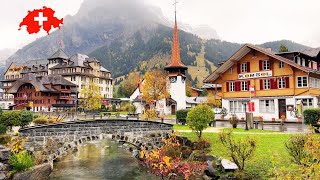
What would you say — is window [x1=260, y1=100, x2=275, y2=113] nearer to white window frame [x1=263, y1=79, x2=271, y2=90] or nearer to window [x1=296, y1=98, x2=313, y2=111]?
white window frame [x1=263, y1=79, x2=271, y2=90]

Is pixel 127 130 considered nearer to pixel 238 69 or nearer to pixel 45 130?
pixel 45 130

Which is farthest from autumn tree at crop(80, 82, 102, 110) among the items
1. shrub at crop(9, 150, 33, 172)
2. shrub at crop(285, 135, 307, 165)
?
shrub at crop(285, 135, 307, 165)

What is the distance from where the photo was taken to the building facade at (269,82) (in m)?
40.5

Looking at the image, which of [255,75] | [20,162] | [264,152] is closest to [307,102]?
[255,75]

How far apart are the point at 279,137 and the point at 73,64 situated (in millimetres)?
83488

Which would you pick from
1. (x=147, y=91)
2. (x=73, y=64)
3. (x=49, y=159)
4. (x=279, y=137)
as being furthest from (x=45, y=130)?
(x=73, y=64)

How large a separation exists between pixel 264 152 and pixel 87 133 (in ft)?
40.8

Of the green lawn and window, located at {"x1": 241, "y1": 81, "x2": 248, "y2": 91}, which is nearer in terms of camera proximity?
the green lawn

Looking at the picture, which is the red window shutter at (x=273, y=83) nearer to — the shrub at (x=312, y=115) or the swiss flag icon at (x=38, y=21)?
the shrub at (x=312, y=115)

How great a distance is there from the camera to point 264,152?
1983cm

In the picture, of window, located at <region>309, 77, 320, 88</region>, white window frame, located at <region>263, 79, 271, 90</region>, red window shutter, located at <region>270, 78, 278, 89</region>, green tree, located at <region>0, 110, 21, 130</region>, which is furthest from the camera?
white window frame, located at <region>263, 79, 271, 90</region>

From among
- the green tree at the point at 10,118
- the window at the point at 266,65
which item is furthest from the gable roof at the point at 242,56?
the green tree at the point at 10,118

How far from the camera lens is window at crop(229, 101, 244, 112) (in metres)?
46.5

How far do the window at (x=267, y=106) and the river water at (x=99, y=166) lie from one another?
2186 centimetres
